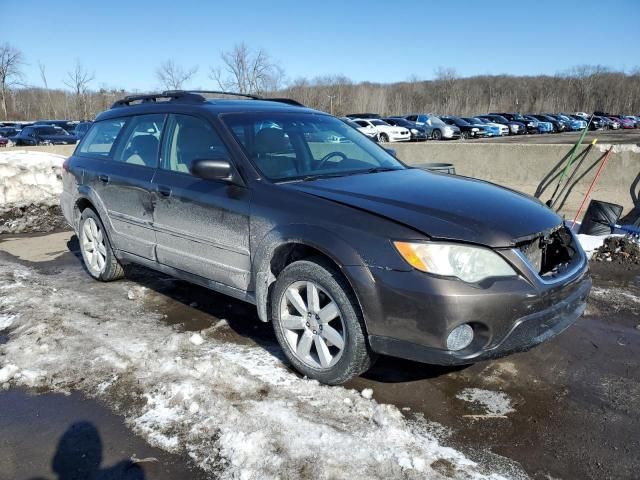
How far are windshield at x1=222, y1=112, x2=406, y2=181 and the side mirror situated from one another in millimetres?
215

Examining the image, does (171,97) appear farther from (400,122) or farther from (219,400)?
(400,122)

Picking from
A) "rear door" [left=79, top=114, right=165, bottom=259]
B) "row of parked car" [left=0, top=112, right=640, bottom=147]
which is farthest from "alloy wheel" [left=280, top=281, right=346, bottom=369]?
"row of parked car" [left=0, top=112, right=640, bottom=147]

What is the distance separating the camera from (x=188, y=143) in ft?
13.3

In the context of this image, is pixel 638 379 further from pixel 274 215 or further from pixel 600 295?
pixel 274 215

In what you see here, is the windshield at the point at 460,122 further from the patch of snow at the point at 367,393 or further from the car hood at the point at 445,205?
the patch of snow at the point at 367,393

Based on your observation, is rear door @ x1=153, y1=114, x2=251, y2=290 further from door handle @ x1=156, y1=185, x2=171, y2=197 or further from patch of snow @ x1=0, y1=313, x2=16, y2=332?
patch of snow @ x1=0, y1=313, x2=16, y2=332

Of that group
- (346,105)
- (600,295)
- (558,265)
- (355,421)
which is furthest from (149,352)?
(346,105)

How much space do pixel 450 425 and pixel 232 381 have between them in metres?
1.33

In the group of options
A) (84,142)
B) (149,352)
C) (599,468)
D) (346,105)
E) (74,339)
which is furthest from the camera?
(346,105)

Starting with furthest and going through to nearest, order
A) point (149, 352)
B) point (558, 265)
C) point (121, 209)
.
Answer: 1. point (121, 209)
2. point (149, 352)
3. point (558, 265)

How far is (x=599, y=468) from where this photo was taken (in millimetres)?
2473

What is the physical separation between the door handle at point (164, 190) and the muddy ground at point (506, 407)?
1072 mm

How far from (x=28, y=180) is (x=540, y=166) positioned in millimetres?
9125

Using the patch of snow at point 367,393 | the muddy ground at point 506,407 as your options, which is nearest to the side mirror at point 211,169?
the muddy ground at point 506,407
